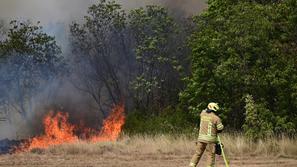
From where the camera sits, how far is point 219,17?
27.2 m

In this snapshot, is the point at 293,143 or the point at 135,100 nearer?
the point at 293,143

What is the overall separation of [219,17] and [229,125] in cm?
571

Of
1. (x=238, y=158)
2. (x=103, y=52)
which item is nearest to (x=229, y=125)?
(x=238, y=158)

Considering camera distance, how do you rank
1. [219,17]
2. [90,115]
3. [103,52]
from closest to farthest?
[219,17] → [103,52] → [90,115]

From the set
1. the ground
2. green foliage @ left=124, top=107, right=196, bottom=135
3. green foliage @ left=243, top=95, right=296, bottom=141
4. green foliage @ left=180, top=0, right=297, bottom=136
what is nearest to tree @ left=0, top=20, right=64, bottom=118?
green foliage @ left=124, top=107, right=196, bottom=135

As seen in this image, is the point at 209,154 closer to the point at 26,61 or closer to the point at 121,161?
the point at 121,161

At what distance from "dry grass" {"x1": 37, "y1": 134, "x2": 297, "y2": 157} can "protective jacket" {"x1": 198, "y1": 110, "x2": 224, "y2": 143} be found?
6396 mm

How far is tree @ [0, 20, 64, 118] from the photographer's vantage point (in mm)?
38219

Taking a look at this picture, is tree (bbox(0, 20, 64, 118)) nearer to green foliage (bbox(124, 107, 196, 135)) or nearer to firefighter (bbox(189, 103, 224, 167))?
green foliage (bbox(124, 107, 196, 135))

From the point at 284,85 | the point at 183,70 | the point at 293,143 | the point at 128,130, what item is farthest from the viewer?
the point at 183,70

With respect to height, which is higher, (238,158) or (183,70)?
(183,70)

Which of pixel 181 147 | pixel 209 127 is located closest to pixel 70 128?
pixel 181 147

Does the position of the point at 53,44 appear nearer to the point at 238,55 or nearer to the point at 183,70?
the point at 183,70

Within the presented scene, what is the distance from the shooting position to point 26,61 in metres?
38.8
